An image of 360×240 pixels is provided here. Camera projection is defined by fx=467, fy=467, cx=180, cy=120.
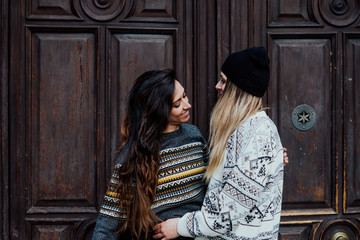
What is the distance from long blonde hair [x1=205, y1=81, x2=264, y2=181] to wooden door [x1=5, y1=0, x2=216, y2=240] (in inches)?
28.2

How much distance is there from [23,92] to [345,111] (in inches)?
76.0

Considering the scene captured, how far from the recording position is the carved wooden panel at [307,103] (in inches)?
111

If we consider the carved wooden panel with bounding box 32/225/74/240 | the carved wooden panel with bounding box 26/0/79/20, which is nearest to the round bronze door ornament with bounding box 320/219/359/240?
the carved wooden panel with bounding box 32/225/74/240

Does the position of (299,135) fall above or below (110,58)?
below

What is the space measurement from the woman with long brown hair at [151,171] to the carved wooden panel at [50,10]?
0.88 meters

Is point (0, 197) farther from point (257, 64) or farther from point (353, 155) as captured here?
point (353, 155)

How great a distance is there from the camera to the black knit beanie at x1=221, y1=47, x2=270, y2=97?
2006 mm

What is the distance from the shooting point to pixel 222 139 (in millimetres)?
2070

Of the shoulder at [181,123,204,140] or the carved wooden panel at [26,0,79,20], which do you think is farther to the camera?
the carved wooden panel at [26,0,79,20]

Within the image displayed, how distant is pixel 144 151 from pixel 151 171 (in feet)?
0.32

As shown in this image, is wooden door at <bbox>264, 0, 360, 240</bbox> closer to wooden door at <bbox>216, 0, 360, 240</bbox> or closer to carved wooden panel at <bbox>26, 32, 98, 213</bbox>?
wooden door at <bbox>216, 0, 360, 240</bbox>

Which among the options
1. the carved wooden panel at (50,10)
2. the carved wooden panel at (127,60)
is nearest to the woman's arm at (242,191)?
the carved wooden panel at (127,60)

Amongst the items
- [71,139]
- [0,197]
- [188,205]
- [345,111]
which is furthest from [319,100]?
[0,197]

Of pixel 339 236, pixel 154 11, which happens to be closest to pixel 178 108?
pixel 154 11
